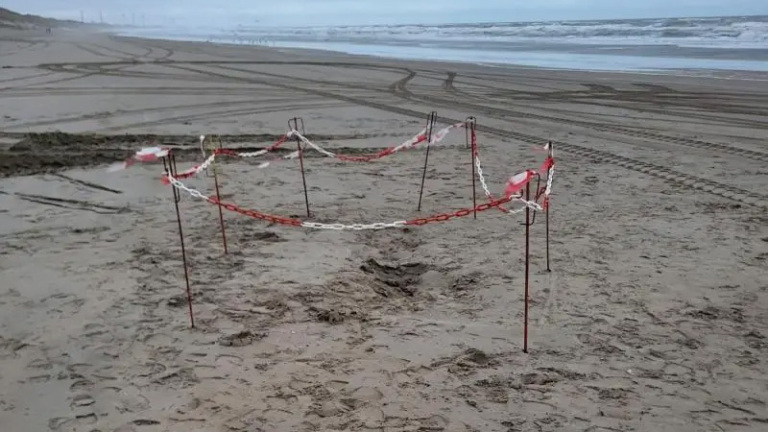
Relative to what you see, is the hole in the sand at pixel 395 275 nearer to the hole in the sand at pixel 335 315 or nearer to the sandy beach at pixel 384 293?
the sandy beach at pixel 384 293

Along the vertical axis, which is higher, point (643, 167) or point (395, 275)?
point (643, 167)

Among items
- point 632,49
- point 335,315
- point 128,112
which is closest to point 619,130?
point 335,315

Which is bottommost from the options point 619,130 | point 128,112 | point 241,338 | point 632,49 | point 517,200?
point 241,338

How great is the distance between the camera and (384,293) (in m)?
5.38

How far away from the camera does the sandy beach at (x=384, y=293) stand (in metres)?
3.78

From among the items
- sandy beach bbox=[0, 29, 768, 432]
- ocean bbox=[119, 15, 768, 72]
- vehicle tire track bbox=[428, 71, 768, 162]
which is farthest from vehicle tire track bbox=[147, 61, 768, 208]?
ocean bbox=[119, 15, 768, 72]

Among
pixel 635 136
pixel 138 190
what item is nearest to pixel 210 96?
pixel 138 190

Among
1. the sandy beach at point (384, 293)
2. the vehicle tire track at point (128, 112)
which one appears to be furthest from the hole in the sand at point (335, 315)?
the vehicle tire track at point (128, 112)

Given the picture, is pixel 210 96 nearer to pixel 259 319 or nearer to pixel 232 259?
pixel 232 259

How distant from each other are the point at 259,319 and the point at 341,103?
11744 mm

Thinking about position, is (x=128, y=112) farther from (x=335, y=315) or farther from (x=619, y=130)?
(x=335, y=315)

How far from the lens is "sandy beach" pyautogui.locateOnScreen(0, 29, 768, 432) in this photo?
149 inches

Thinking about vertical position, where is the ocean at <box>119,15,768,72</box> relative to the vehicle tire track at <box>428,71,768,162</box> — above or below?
above

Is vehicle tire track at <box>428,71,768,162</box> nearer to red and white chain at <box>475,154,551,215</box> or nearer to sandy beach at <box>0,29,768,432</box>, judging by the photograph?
sandy beach at <box>0,29,768,432</box>
